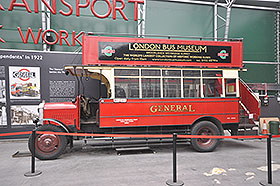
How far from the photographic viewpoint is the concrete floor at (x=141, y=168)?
3.86m

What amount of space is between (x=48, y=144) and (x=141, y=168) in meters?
2.71

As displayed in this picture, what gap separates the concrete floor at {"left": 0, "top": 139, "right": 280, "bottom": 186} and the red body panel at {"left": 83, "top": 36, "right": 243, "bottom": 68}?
2.79m

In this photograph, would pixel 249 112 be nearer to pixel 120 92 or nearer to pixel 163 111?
pixel 163 111

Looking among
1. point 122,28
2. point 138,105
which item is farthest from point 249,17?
point 138,105

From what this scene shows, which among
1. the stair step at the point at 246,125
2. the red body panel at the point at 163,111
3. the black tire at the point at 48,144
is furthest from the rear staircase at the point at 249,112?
the black tire at the point at 48,144

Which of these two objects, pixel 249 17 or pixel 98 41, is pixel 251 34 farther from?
pixel 98 41

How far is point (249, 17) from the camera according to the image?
39.2 feet

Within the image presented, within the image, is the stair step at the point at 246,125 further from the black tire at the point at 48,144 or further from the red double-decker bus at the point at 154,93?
the black tire at the point at 48,144

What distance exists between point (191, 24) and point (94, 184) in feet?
35.0

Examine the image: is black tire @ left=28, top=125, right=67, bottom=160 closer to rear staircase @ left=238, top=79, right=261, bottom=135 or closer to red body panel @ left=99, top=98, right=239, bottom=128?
red body panel @ left=99, top=98, right=239, bottom=128

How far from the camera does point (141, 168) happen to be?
4.57 m

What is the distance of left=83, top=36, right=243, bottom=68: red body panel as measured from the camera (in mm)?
5582

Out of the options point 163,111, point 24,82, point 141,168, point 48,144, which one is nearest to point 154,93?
point 163,111

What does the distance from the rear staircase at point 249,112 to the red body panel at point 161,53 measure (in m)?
1.23
